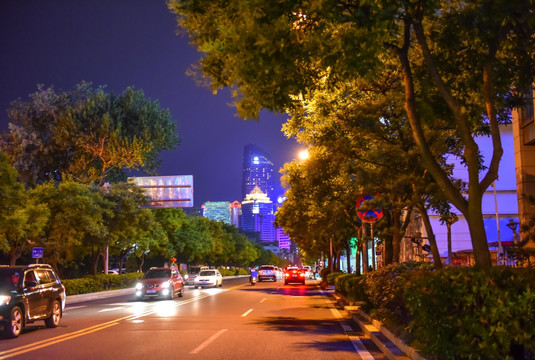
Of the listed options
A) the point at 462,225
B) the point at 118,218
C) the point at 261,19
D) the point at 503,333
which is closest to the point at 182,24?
the point at 261,19

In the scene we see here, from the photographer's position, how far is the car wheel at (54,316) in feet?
51.3

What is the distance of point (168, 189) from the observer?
42.4m

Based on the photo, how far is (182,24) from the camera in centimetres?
1078

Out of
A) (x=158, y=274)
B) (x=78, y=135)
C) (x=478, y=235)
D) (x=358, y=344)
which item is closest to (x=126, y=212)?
(x=78, y=135)

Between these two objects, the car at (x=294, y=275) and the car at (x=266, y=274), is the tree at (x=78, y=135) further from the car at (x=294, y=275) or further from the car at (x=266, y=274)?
the car at (x=266, y=274)

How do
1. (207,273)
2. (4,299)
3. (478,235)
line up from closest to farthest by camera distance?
(478,235) < (4,299) < (207,273)

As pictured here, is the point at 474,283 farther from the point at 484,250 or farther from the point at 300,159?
the point at 300,159

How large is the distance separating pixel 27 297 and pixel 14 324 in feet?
3.59

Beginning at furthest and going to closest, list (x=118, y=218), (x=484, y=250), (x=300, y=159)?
(x=118, y=218)
(x=300, y=159)
(x=484, y=250)

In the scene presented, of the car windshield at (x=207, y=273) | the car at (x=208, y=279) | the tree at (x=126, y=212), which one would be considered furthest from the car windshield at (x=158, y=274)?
the car windshield at (x=207, y=273)

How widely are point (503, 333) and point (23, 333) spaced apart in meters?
12.4

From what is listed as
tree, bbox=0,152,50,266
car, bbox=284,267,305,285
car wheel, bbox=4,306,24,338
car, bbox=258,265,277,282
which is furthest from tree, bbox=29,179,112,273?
car, bbox=258,265,277,282

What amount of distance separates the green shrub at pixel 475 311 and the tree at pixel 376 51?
989 mm

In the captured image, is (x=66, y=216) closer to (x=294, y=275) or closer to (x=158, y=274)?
(x=158, y=274)
